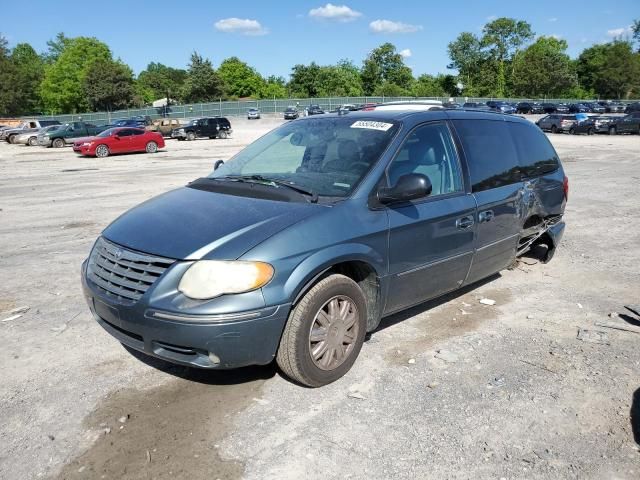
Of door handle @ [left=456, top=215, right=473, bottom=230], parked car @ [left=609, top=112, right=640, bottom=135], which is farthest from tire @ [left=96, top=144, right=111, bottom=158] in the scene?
parked car @ [left=609, top=112, right=640, bottom=135]

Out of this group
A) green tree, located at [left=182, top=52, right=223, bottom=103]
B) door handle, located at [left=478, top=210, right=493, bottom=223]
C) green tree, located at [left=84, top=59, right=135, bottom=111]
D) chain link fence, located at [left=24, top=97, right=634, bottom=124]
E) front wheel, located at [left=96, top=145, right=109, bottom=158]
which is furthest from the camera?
green tree, located at [left=182, top=52, right=223, bottom=103]

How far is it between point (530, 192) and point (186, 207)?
11.3 feet

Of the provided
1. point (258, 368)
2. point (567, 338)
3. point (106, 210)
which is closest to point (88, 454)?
point (258, 368)

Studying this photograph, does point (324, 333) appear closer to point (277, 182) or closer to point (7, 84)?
point (277, 182)

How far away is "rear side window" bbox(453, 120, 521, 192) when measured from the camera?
15.2ft

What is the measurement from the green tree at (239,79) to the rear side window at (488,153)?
111479 mm

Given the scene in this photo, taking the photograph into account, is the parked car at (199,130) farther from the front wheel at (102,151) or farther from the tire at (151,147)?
the front wheel at (102,151)

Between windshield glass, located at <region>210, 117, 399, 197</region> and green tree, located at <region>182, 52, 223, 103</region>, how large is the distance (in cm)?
8834

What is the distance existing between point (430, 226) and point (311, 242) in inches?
46.4

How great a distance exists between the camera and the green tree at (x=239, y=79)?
371 feet

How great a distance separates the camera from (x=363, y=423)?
3197 mm

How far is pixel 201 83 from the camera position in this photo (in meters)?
87.5

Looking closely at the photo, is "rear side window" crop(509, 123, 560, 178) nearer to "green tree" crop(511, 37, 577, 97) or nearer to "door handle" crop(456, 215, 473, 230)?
"door handle" crop(456, 215, 473, 230)

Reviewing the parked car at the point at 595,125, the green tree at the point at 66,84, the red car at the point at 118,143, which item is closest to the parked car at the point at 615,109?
the parked car at the point at 595,125
